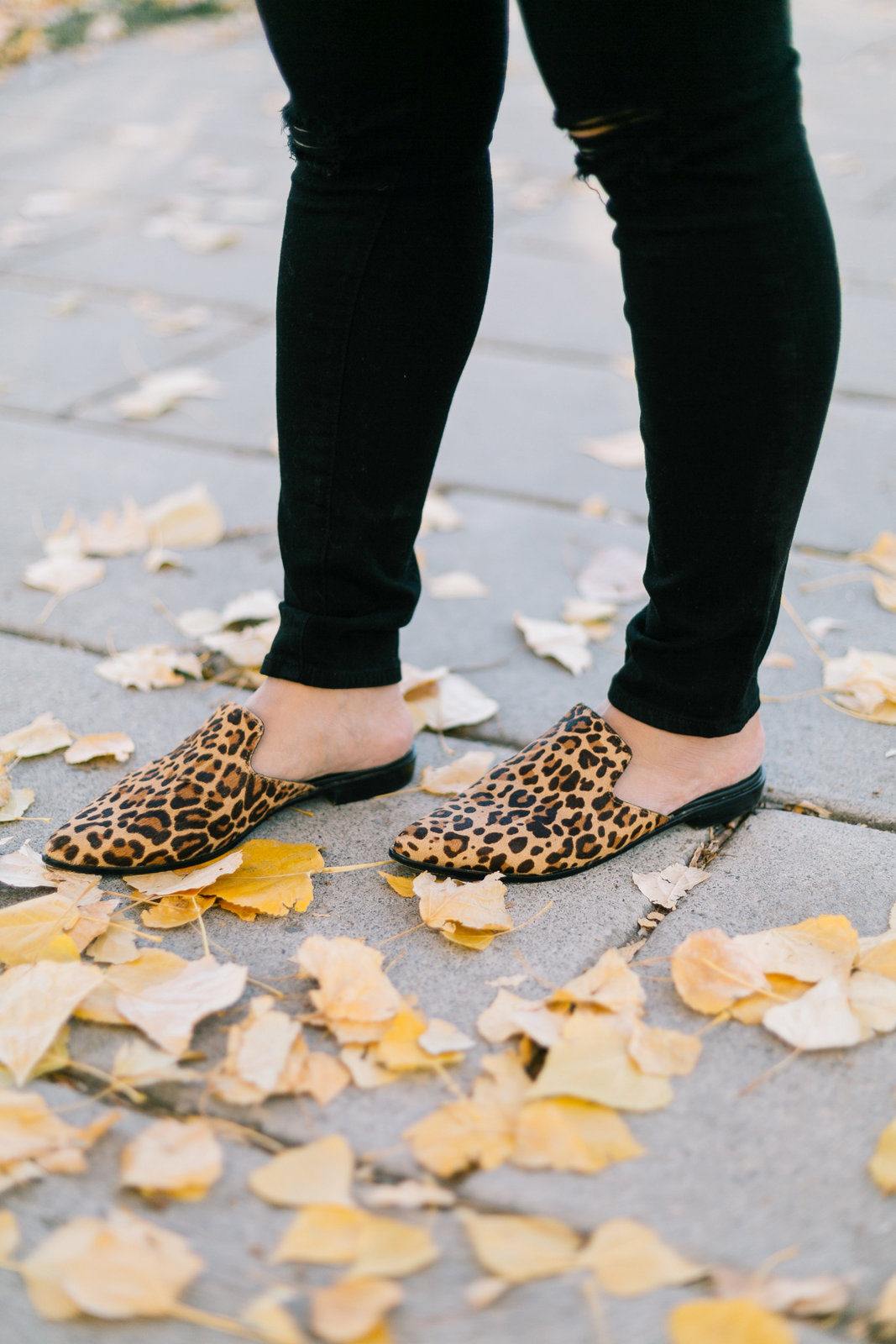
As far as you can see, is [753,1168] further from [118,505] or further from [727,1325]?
[118,505]

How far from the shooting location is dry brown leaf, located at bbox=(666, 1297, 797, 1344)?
66cm

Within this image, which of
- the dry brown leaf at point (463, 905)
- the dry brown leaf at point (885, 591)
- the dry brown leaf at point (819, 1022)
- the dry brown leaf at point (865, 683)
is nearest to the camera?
the dry brown leaf at point (819, 1022)

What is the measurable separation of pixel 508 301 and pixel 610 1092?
7.87ft

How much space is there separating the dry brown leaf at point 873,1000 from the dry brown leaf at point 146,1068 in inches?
21.7

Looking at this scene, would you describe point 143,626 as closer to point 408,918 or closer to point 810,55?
point 408,918

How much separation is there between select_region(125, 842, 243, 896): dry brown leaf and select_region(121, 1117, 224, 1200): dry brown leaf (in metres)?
0.29

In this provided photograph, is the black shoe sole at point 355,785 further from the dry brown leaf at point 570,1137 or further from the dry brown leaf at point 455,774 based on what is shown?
the dry brown leaf at point 570,1137

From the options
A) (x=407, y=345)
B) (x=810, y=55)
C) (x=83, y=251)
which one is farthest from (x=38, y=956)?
(x=810, y=55)

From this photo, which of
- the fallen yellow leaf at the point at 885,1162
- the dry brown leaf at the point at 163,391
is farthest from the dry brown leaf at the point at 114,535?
the fallen yellow leaf at the point at 885,1162

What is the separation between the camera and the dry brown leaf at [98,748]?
128 cm

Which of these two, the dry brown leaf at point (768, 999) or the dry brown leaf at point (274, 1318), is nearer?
the dry brown leaf at point (274, 1318)

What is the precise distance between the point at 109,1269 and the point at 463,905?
17.3 inches

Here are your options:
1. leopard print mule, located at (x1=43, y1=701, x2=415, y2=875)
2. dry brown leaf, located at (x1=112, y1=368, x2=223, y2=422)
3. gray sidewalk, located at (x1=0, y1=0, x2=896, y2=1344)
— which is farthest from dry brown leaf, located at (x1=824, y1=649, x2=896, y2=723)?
dry brown leaf, located at (x1=112, y1=368, x2=223, y2=422)

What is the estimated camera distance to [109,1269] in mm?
701
